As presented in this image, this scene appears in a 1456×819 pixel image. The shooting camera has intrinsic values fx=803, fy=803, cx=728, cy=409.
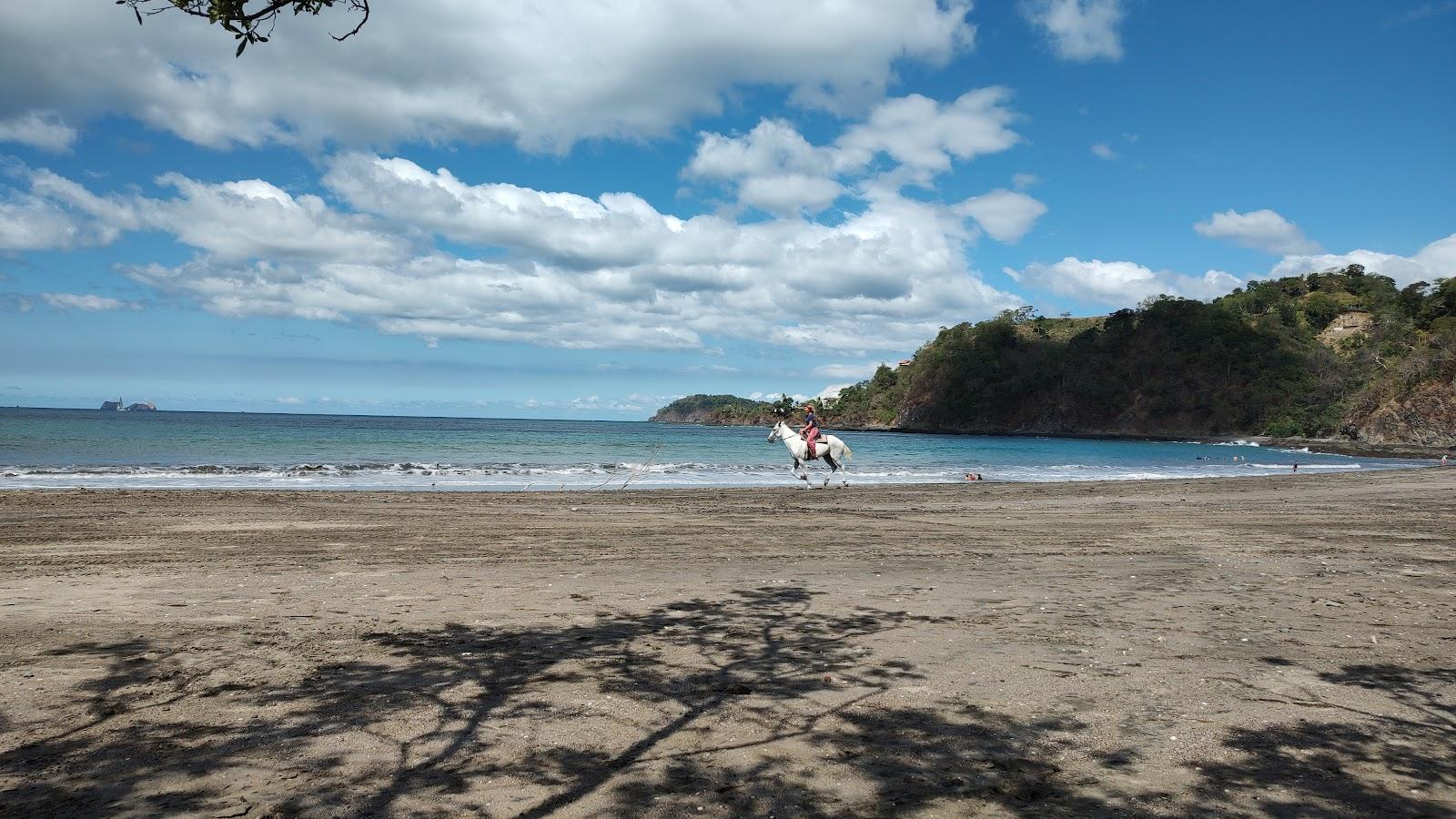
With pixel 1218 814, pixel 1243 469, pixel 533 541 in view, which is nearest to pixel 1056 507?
pixel 533 541

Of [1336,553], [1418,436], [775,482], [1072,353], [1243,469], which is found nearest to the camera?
[1336,553]

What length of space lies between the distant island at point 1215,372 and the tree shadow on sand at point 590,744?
90024 millimetres

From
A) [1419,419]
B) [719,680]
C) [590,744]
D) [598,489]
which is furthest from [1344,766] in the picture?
[1419,419]

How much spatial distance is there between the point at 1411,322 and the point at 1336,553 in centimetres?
12904

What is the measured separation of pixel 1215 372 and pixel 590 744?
142679 millimetres

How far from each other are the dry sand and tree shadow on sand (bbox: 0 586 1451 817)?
2 cm

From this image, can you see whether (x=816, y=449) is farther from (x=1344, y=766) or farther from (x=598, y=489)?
(x=1344, y=766)

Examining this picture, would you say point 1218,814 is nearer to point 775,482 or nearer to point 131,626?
point 131,626

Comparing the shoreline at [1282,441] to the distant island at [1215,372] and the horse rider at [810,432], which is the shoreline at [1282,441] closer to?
the distant island at [1215,372]

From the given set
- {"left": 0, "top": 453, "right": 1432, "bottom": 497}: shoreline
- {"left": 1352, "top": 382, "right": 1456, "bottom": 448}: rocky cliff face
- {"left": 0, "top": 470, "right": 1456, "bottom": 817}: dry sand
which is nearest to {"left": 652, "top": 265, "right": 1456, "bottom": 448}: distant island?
{"left": 1352, "top": 382, "right": 1456, "bottom": 448}: rocky cliff face

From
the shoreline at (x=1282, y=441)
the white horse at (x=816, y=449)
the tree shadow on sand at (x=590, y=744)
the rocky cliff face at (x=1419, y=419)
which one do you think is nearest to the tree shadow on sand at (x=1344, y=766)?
the tree shadow on sand at (x=590, y=744)

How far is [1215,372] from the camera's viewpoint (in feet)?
410

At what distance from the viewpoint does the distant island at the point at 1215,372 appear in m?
84.1

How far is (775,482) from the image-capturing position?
29844 millimetres
